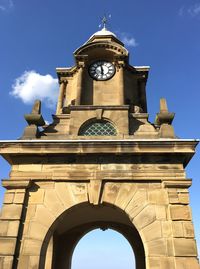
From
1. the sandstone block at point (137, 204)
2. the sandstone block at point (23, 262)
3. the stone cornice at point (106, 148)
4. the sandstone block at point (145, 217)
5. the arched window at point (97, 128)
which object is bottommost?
the sandstone block at point (23, 262)

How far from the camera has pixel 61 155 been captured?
401 inches

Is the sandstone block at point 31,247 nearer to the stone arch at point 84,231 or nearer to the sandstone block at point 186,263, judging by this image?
the stone arch at point 84,231

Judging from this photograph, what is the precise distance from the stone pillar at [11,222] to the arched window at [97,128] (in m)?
3.34

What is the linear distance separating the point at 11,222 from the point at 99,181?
127 inches

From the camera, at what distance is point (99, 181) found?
9.71m

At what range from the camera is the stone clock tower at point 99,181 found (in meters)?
8.74

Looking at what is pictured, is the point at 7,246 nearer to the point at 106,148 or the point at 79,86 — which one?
the point at 106,148

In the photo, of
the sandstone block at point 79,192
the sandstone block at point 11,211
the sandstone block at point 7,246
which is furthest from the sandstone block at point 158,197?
the sandstone block at point 7,246

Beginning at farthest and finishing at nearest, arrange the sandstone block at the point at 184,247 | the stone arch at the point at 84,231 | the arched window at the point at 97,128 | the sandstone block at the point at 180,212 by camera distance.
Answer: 1. the stone arch at the point at 84,231
2. the arched window at the point at 97,128
3. the sandstone block at the point at 180,212
4. the sandstone block at the point at 184,247

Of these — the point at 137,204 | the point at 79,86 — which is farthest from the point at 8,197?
the point at 79,86

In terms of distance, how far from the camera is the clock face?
48.9 ft

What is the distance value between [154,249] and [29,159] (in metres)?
5.35

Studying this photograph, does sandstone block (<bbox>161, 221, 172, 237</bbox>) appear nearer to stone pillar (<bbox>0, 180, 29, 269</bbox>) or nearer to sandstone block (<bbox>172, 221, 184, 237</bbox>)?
sandstone block (<bbox>172, 221, 184, 237</bbox>)

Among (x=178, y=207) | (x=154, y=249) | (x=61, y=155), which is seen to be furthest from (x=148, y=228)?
(x=61, y=155)
